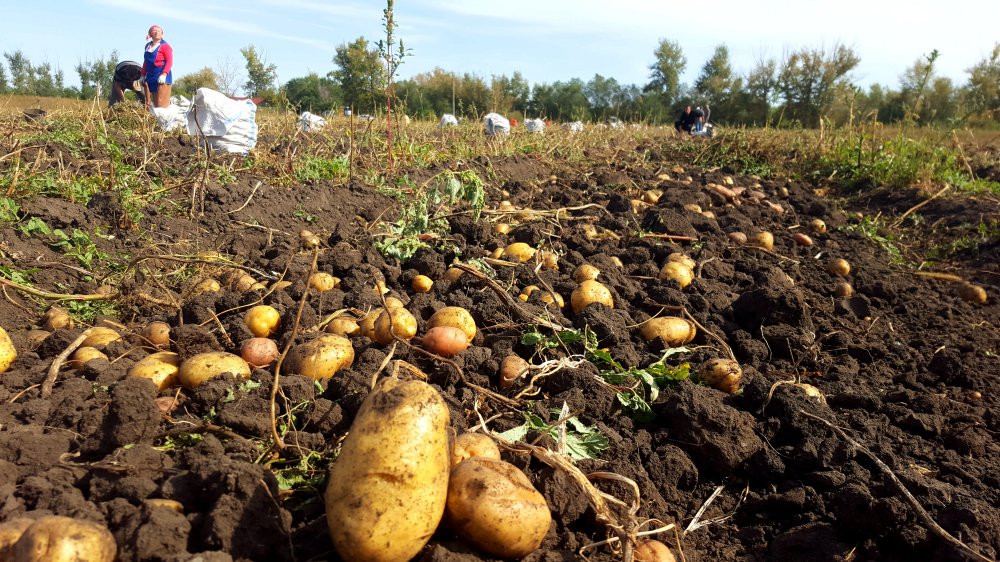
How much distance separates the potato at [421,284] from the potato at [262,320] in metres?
0.95

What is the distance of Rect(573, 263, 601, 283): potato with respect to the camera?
3.96 metres

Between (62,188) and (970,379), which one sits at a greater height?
(62,188)

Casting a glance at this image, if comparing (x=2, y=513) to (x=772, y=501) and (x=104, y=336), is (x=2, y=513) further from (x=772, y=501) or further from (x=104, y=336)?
(x=772, y=501)

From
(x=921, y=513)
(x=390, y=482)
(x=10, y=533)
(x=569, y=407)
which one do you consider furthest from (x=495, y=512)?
(x=921, y=513)

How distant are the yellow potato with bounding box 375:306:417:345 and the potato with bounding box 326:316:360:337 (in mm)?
172

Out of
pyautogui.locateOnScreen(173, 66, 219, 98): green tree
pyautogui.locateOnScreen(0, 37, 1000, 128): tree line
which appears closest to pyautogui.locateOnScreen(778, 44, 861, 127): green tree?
pyautogui.locateOnScreen(0, 37, 1000, 128): tree line

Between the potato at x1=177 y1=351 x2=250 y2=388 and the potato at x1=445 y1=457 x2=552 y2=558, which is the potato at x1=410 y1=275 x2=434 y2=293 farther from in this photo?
the potato at x1=445 y1=457 x2=552 y2=558

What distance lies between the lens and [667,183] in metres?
7.84

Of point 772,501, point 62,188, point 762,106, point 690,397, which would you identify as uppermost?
point 762,106

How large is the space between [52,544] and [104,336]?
5.85 feet

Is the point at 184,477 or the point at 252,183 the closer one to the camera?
the point at 184,477

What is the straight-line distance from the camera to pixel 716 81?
45812 millimetres

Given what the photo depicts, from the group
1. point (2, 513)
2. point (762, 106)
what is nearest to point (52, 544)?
point (2, 513)

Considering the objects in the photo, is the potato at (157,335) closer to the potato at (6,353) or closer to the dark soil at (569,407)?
the dark soil at (569,407)
